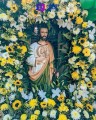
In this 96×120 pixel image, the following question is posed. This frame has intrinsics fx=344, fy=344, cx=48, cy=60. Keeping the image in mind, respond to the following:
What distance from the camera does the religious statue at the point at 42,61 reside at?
2.54m

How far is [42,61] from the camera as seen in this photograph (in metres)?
2.55

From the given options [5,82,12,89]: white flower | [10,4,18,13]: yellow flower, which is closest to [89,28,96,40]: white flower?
[10,4,18,13]: yellow flower

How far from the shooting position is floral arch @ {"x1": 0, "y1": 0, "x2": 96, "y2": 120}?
246 centimetres

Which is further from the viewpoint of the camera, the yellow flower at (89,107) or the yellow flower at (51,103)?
the yellow flower at (89,107)

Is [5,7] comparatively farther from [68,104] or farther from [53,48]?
[68,104]

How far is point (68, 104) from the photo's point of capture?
8.19 feet

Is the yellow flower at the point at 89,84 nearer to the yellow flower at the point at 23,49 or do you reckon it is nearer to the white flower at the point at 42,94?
the white flower at the point at 42,94

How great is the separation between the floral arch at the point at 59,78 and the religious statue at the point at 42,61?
5 cm

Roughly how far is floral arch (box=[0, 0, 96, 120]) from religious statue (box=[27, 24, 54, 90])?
47 mm

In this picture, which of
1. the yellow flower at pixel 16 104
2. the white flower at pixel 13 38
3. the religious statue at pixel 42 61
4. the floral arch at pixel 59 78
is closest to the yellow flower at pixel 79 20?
the floral arch at pixel 59 78

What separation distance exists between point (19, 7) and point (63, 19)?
1.11 feet

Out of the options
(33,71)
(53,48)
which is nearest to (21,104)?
(33,71)

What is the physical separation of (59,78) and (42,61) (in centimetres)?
18

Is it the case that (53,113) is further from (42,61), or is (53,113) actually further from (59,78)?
(42,61)
